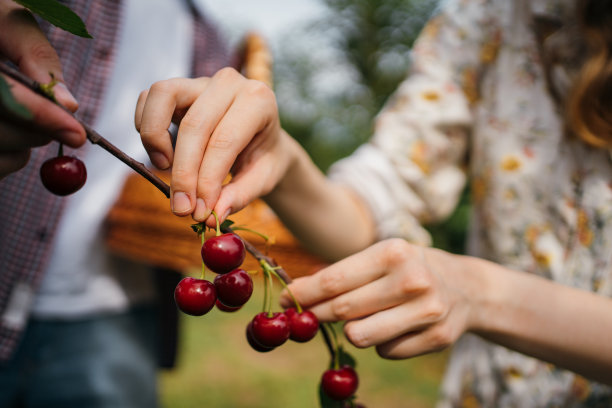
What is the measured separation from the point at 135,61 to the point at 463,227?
2290mm

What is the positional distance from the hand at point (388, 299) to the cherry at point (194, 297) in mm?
158

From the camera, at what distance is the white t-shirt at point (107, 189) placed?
106 cm

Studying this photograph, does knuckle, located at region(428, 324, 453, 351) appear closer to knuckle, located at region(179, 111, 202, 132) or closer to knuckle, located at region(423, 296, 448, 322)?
knuckle, located at region(423, 296, 448, 322)

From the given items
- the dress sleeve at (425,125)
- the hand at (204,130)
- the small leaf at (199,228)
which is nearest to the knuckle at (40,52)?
the hand at (204,130)

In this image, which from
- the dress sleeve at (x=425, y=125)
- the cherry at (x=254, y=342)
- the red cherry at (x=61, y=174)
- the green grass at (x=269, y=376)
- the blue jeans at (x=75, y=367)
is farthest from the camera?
the green grass at (x=269, y=376)

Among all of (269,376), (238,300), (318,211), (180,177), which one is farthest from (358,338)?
(269,376)

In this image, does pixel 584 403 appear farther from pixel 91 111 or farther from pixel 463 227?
pixel 463 227

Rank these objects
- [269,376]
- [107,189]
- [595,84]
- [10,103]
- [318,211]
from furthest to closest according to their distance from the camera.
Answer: [269,376]
[107,189]
[318,211]
[595,84]
[10,103]

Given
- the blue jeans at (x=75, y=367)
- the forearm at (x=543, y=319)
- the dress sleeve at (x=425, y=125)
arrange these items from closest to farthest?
the forearm at (x=543, y=319) → the blue jeans at (x=75, y=367) → the dress sleeve at (x=425, y=125)

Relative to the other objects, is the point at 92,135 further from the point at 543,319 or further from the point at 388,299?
the point at 543,319

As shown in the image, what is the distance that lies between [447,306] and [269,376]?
2321 millimetres

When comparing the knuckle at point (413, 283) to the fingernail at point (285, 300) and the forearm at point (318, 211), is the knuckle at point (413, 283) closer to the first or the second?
the fingernail at point (285, 300)

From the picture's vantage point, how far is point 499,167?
3.48 feet

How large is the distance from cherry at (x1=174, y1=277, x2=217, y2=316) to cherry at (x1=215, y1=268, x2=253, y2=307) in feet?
0.05
